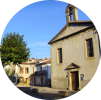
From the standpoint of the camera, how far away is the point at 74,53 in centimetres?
264

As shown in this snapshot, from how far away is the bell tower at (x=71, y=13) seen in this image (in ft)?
8.61

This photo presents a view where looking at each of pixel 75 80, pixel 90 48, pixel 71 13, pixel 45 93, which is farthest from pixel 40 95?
pixel 71 13

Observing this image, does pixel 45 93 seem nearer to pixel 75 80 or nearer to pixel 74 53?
pixel 75 80

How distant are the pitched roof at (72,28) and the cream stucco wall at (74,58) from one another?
0.06 m

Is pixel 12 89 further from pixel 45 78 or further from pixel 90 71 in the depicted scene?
pixel 90 71

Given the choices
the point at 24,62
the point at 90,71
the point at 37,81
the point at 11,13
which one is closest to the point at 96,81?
the point at 90,71

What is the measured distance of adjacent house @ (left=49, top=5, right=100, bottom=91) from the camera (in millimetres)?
2588

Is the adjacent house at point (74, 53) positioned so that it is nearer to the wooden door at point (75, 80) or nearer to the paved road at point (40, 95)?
the wooden door at point (75, 80)

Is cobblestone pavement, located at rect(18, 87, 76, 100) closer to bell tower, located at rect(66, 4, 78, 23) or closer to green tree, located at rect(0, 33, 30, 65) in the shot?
green tree, located at rect(0, 33, 30, 65)

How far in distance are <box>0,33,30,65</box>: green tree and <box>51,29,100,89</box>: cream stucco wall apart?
1.21ft

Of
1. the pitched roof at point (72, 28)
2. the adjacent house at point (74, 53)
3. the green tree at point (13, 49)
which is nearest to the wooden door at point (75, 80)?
the adjacent house at point (74, 53)

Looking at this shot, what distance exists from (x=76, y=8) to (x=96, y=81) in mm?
968

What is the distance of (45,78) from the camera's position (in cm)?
261

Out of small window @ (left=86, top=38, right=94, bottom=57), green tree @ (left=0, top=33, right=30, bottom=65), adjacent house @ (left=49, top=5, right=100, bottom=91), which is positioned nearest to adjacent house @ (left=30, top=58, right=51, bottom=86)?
adjacent house @ (left=49, top=5, right=100, bottom=91)
